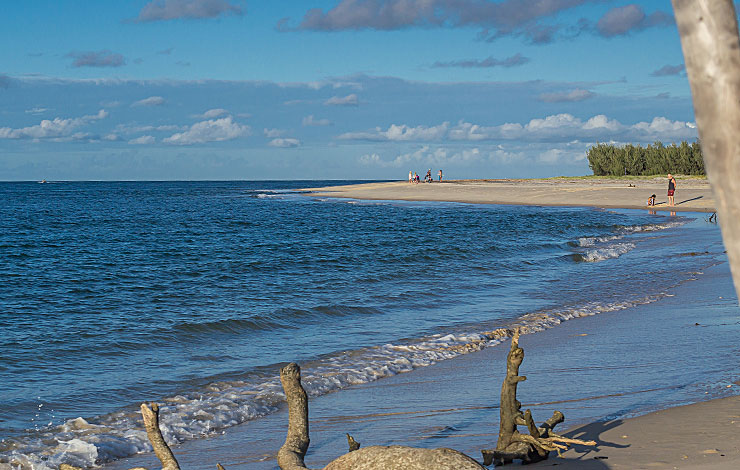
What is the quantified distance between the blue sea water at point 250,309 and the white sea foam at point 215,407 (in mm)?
26

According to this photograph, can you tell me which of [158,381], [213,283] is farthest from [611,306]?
[213,283]

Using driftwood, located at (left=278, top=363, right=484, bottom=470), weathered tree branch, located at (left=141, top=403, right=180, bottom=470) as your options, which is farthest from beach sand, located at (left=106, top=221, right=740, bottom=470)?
weathered tree branch, located at (left=141, top=403, right=180, bottom=470)

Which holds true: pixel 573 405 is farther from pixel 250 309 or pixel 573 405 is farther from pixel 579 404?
pixel 250 309

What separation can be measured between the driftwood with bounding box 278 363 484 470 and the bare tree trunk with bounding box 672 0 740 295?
2.26 meters

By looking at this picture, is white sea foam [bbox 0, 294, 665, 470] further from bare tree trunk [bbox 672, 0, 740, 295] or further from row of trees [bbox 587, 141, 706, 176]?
row of trees [bbox 587, 141, 706, 176]

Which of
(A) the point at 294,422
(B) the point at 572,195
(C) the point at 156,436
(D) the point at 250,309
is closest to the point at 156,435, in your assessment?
(C) the point at 156,436

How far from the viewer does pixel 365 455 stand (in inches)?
156

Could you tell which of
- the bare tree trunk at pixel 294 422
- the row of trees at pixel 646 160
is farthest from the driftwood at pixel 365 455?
the row of trees at pixel 646 160

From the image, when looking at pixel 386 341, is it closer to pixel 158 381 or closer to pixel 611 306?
pixel 158 381

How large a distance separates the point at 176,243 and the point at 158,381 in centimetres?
2303

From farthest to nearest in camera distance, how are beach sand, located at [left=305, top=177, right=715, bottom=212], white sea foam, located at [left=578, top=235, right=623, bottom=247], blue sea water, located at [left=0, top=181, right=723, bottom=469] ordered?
beach sand, located at [left=305, top=177, right=715, bottom=212] < white sea foam, located at [left=578, top=235, right=623, bottom=247] < blue sea water, located at [left=0, top=181, right=723, bottom=469]

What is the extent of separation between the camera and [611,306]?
14.3m

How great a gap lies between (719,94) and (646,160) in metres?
91.6

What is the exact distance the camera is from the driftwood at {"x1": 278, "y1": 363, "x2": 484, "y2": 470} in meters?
3.79
